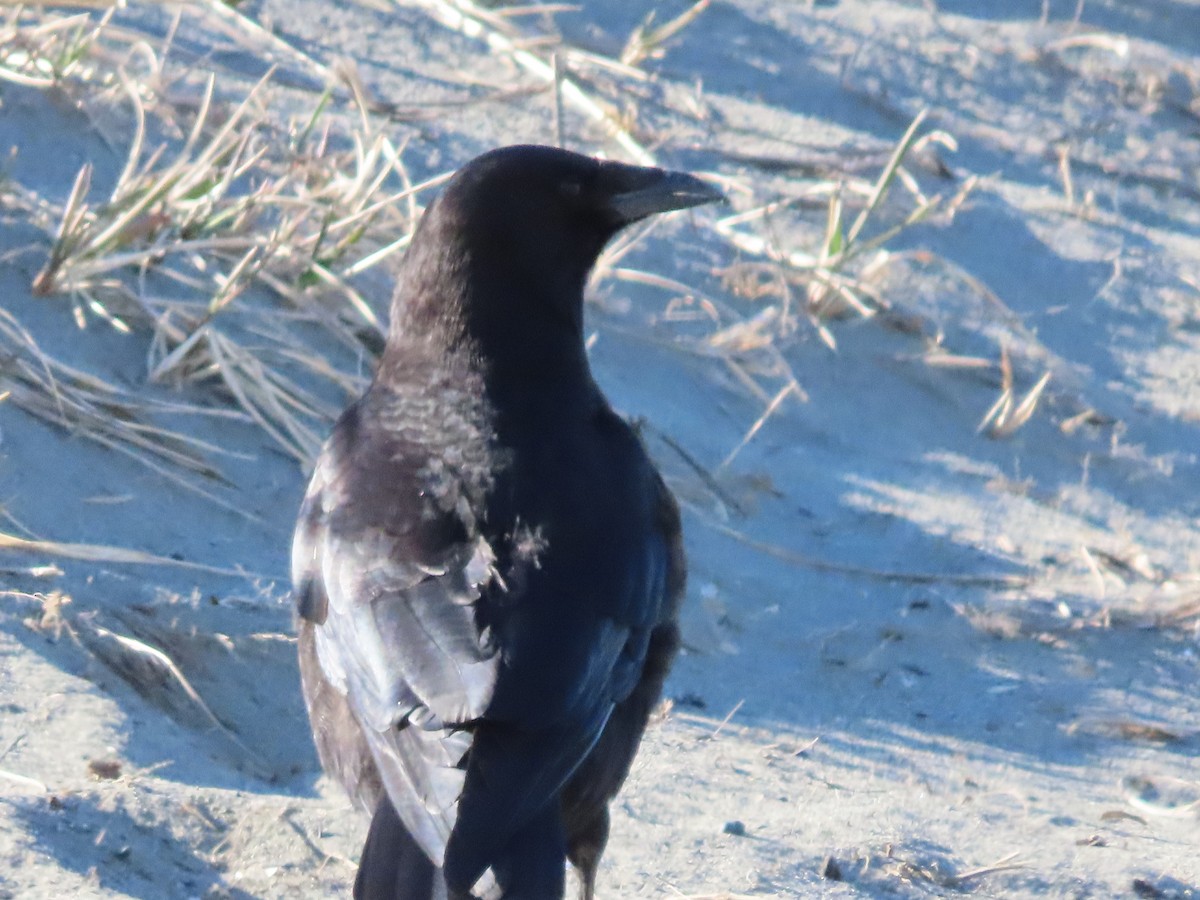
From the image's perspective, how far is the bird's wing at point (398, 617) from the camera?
3119mm

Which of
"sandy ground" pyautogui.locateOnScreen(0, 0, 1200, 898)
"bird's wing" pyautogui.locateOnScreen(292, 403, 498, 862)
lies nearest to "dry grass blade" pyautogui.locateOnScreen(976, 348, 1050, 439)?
"sandy ground" pyautogui.locateOnScreen(0, 0, 1200, 898)

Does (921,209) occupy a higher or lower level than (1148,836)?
higher

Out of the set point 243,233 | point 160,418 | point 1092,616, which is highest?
point 243,233

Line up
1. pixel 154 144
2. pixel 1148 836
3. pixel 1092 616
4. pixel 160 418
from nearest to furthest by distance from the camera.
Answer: pixel 1148 836 → pixel 160 418 → pixel 1092 616 → pixel 154 144

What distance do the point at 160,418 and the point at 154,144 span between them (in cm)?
144

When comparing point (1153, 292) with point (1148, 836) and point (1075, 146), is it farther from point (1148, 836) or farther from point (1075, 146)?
point (1148, 836)

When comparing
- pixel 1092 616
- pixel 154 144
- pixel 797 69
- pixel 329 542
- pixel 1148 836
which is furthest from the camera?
pixel 797 69

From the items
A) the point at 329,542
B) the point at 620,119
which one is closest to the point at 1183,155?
the point at 620,119

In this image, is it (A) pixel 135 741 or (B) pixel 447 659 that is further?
(A) pixel 135 741

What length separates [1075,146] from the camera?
25.2 ft

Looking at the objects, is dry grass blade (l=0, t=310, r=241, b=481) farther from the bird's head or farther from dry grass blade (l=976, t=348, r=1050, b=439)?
dry grass blade (l=976, t=348, r=1050, b=439)

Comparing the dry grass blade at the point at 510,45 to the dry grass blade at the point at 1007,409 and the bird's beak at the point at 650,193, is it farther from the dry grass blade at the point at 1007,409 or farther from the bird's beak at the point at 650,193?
the bird's beak at the point at 650,193

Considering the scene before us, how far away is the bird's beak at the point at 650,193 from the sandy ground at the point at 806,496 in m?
1.33

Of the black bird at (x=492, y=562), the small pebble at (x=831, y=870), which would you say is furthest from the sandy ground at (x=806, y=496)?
the black bird at (x=492, y=562)
